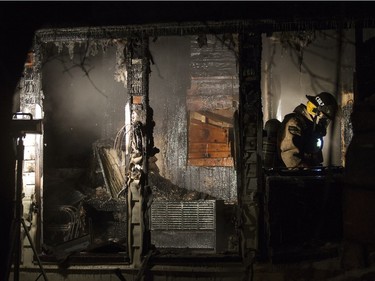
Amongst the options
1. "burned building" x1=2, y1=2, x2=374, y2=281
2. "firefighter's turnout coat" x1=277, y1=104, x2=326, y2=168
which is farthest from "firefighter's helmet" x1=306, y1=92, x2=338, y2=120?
"burned building" x1=2, y1=2, x2=374, y2=281

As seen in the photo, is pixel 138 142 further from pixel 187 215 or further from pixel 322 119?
pixel 322 119

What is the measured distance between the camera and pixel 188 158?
15883 mm

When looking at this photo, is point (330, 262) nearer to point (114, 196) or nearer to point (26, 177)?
point (26, 177)

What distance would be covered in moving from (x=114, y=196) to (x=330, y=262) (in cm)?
897

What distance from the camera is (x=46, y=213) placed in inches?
521

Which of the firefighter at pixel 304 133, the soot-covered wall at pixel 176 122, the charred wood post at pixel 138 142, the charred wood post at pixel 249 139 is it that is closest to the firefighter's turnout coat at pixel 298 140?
the firefighter at pixel 304 133

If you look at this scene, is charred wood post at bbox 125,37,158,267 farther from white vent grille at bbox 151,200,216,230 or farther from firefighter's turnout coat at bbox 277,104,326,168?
firefighter's turnout coat at bbox 277,104,326,168

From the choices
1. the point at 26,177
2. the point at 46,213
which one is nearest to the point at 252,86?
the point at 26,177

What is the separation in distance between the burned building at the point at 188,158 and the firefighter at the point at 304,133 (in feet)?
1.74

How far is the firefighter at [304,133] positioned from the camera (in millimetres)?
10336

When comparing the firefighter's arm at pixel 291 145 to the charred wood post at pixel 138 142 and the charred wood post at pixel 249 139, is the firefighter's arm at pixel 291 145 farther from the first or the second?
the charred wood post at pixel 138 142

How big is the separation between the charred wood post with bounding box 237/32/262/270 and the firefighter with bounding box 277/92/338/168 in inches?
91.8

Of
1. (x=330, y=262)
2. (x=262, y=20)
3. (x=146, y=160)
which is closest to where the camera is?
(x=330, y=262)

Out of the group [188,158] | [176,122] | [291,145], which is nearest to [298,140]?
[291,145]
